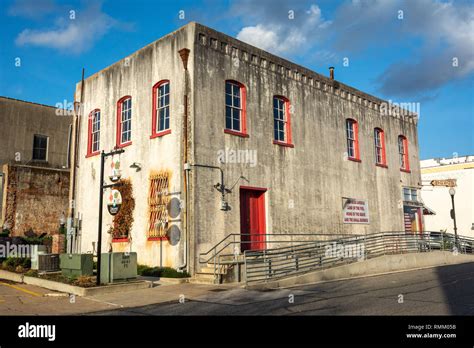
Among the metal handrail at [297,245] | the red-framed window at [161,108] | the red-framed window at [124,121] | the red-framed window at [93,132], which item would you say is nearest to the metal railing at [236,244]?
the metal handrail at [297,245]

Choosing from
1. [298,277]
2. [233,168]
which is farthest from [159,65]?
[298,277]

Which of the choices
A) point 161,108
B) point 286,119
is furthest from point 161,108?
point 286,119

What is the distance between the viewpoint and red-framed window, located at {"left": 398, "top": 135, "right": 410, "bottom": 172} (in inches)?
1090

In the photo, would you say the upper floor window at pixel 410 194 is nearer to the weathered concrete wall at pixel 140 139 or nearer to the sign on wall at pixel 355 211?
the sign on wall at pixel 355 211

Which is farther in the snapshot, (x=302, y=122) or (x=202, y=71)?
(x=302, y=122)

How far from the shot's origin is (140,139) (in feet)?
58.9

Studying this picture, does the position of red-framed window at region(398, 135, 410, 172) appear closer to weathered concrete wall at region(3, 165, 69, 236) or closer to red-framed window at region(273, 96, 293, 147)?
red-framed window at region(273, 96, 293, 147)

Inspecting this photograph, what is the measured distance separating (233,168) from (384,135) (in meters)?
12.8

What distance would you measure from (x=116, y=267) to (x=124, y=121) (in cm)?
792

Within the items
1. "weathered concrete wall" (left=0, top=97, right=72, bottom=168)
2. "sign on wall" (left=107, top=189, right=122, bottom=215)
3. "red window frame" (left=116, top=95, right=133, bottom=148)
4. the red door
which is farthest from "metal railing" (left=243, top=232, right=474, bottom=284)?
"weathered concrete wall" (left=0, top=97, right=72, bottom=168)

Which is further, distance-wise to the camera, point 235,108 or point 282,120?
point 282,120

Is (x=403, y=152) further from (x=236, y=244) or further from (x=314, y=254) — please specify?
(x=236, y=244)
